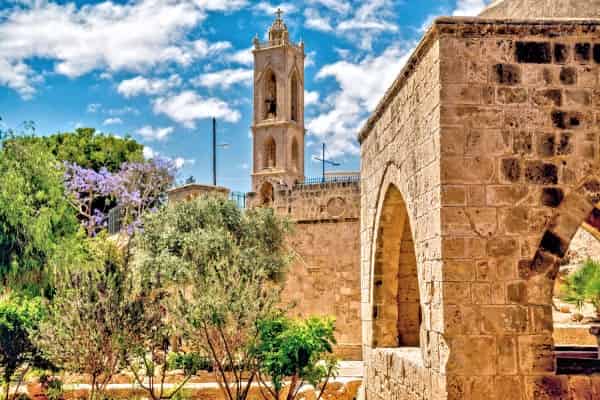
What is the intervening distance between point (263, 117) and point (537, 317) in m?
25.8

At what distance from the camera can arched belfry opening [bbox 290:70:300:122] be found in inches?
1192

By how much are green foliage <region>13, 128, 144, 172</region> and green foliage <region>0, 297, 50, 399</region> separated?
Answer: 667 inches

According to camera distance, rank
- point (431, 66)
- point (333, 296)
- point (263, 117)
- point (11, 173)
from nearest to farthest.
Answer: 1. point (431, 66)
2. point (11, 173)
3. point (333, 296)
4. point (263, 117)

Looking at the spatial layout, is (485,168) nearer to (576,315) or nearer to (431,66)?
(431,66)

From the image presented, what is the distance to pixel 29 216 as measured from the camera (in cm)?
1217

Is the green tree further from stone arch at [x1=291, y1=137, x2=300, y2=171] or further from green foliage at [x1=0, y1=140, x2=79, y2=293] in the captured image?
stone arch at [x1=291, y1=137, x2=300, y2=171]

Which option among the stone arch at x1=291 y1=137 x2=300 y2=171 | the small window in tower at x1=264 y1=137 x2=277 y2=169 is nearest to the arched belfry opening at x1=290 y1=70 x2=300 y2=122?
the stone arch at x1=291 y1=137 x2=300 y2=171

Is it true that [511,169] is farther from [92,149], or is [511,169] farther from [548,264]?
[92,149]

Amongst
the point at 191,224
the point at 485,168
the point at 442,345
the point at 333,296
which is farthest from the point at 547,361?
the point at 333,296

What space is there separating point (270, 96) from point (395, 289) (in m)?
23.1

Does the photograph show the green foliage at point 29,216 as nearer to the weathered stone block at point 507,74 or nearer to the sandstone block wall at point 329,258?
the sandstone block wall at point 329,258

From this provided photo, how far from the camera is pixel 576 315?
549 inches

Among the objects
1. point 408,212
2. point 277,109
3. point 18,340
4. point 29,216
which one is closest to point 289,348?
point 408,212

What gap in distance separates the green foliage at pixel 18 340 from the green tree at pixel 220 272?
6.05 ft
